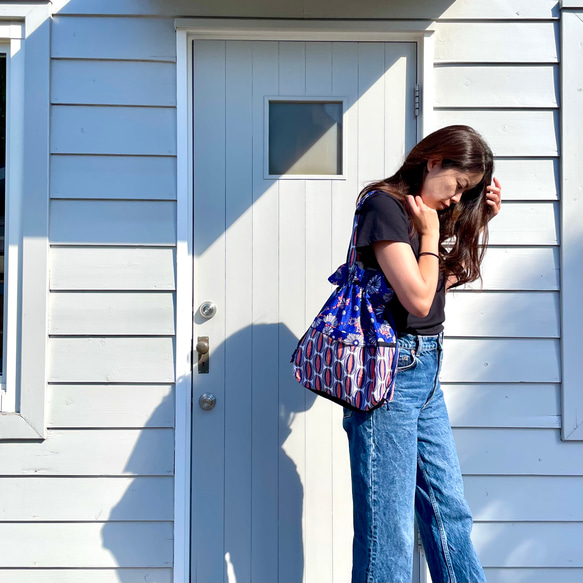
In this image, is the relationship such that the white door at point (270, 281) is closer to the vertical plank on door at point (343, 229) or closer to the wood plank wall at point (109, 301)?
the vertical plank on door at point (343, 229)

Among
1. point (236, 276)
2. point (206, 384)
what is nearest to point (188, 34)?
point (236, 276)

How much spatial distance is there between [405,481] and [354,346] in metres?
0.41

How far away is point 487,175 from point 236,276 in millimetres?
1016

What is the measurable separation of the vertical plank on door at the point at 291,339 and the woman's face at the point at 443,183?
682mm

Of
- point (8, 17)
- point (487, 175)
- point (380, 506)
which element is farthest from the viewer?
point (8, 17)

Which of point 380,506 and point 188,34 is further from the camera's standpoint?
point 188,34

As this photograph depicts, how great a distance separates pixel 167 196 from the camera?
92.4 inches

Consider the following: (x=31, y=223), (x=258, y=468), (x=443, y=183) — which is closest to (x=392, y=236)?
(x=443, y=183)

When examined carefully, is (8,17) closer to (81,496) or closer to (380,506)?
(81,496)

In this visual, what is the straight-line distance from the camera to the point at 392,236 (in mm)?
1656

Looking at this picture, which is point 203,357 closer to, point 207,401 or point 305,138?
point 207,401

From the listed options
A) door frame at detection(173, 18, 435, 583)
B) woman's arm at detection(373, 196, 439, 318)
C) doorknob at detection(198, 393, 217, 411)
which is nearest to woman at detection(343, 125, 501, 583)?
woman's arm at detection(373, 196, 439, 318)

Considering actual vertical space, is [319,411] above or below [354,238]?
below

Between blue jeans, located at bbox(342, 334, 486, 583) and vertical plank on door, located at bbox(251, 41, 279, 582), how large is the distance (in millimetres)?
665
